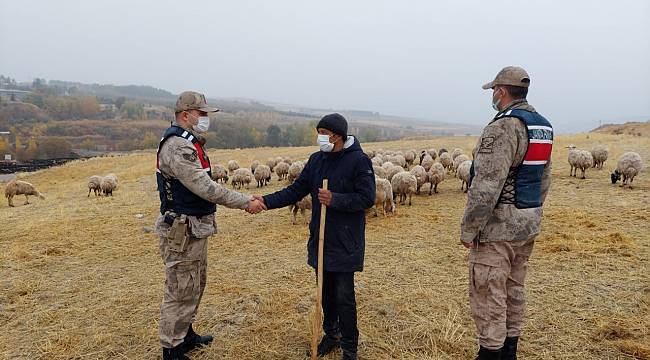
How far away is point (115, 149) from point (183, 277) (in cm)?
9666

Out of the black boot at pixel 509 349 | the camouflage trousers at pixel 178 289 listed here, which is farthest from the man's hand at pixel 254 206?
the black boot at pixel 509 349

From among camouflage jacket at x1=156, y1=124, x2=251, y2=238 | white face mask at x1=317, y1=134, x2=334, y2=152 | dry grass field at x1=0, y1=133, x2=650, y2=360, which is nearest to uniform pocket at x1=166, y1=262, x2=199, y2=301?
camouflage jacket at x1=156, y1=124, x2=251, y2=238

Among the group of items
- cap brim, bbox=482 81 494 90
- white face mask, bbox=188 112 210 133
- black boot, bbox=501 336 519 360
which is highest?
cap brim, bbox=482 81 494 90

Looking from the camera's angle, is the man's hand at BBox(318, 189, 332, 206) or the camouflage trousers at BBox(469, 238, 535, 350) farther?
the man's hand at BBox(318, 189, 332, 206)

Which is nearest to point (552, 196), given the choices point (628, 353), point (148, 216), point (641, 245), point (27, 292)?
point (641, 245)

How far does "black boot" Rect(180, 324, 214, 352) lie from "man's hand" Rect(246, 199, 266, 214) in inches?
65.1

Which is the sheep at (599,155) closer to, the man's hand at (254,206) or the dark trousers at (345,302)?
the dark trousers at (345,302)

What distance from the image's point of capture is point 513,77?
11.9 feet

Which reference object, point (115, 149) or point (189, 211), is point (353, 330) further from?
point (115, 149)

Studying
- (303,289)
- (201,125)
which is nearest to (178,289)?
(201,125)

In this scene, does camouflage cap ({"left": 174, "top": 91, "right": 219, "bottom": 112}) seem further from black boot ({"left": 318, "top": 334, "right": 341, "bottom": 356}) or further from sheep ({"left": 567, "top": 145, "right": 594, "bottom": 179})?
sheep ({"left": 567, "top": 145, "right": 594, "bottom": 179})

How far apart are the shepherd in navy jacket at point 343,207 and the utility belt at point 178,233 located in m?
1.30

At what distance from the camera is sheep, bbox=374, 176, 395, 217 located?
36.3 feet

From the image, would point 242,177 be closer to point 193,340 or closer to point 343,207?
point 193,340
